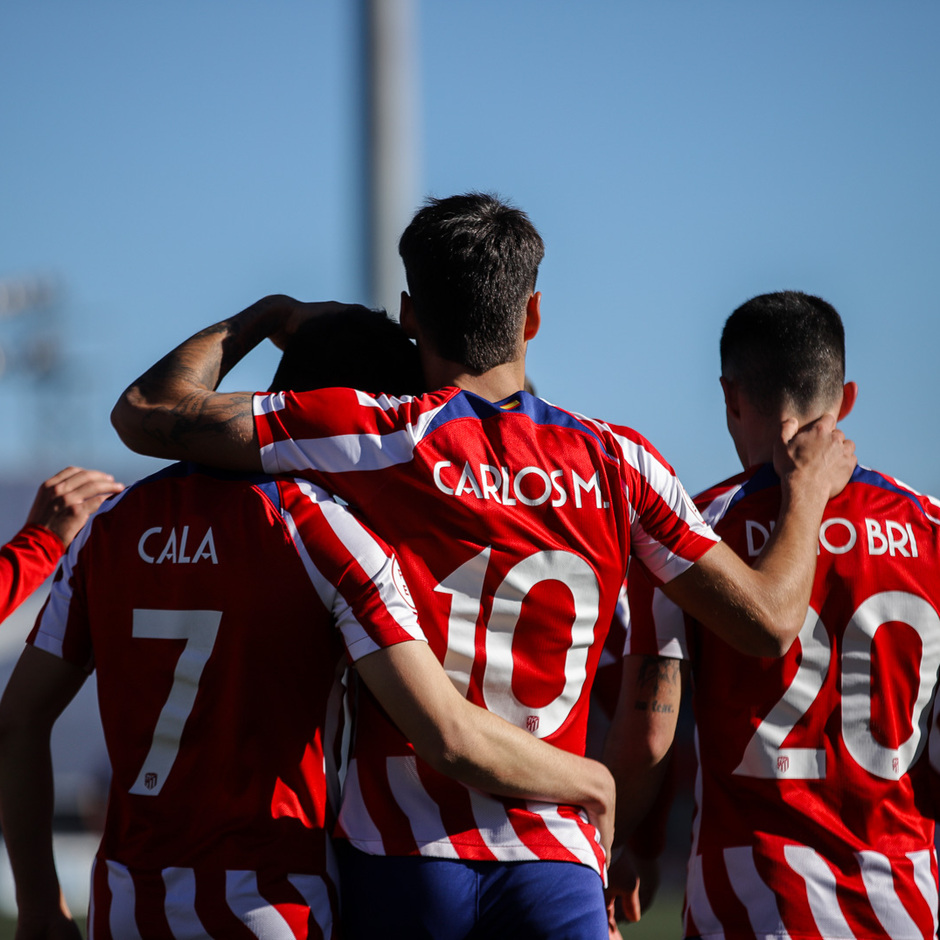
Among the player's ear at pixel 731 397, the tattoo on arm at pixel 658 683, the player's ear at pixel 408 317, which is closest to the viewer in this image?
the player's ear at pixel 408 317

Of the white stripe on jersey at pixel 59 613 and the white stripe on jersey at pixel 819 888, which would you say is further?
the white stripe on jersey at pixel 819 888

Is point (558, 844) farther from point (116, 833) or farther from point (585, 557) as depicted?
point (116, 833)

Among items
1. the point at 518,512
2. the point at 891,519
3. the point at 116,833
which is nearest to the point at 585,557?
the point at 518,512

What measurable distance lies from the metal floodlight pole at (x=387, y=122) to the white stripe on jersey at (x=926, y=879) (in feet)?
18.4

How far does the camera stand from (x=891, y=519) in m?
2.59

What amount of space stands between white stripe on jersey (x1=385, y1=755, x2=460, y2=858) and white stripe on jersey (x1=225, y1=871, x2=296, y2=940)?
30 cm

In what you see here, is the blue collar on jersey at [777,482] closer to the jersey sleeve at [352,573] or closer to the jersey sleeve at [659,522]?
the jersey sleeve at [659,522]

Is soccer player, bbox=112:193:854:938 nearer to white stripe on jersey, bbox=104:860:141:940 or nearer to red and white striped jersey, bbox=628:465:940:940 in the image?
red and white striped jersey, bbox=628:465:940:940

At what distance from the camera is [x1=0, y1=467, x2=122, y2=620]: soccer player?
2.74m

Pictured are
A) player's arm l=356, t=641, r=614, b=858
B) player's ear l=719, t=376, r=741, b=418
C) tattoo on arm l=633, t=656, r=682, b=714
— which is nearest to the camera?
player's arm l=356, t=641, r=614, b=858

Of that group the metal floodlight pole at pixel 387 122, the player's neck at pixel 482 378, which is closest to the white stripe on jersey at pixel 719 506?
the player's neck at pixel 482 378

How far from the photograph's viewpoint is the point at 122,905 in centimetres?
215

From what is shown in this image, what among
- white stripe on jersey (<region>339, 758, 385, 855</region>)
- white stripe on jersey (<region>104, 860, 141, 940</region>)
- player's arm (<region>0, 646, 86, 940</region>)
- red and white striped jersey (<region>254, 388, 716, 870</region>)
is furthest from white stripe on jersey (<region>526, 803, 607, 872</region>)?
player's arm (<region>0, 646, 86, 940</region>)

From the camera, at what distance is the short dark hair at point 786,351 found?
2771mm
